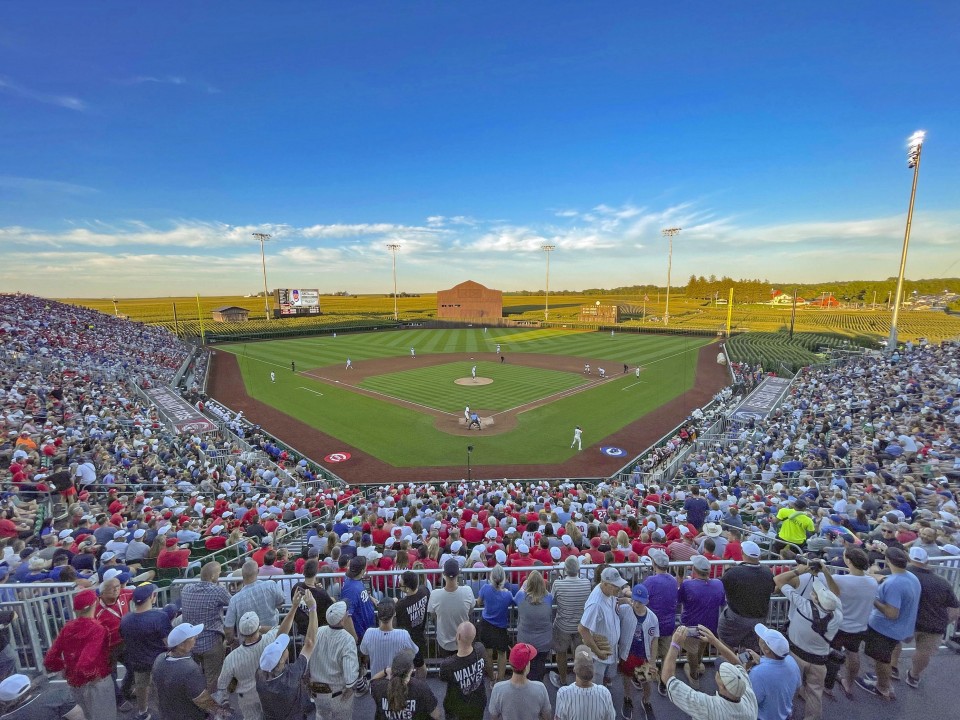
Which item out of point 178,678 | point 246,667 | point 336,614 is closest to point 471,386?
point 336,614

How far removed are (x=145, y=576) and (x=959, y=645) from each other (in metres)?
10.3

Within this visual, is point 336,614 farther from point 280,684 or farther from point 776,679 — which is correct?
point 776,679

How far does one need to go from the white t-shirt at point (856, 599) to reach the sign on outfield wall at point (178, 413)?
23101mm

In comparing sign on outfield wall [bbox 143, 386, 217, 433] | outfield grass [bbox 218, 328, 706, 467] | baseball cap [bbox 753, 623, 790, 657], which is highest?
baseball cap [bbox 753, 623, 790, 657]

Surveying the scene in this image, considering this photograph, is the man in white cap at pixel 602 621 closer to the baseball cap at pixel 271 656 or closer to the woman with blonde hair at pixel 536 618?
the woman with blonde hair at pixel 536 618

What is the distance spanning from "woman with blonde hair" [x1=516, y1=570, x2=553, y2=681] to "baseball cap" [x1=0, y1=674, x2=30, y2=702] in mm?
4215

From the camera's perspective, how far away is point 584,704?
3609 millimetres

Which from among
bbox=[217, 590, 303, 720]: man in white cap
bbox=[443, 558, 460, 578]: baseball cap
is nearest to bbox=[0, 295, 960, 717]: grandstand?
bbox=[443, 558, 460, 578]: baseball cap

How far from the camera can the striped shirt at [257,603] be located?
4.85m

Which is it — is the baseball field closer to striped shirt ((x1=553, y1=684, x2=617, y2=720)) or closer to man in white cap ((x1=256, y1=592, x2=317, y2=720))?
man in white cap ((x1=256, y1=592, x2=317, y2=720))

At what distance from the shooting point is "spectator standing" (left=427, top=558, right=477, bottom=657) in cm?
485

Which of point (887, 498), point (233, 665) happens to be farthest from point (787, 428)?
point (233, 665)

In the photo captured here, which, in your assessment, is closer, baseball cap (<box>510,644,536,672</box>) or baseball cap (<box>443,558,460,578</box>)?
baseball cap (<box>510,644,536,672</box>)

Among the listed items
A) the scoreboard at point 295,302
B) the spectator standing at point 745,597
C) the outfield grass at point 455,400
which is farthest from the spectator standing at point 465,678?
the scoreboard at point 295,302
